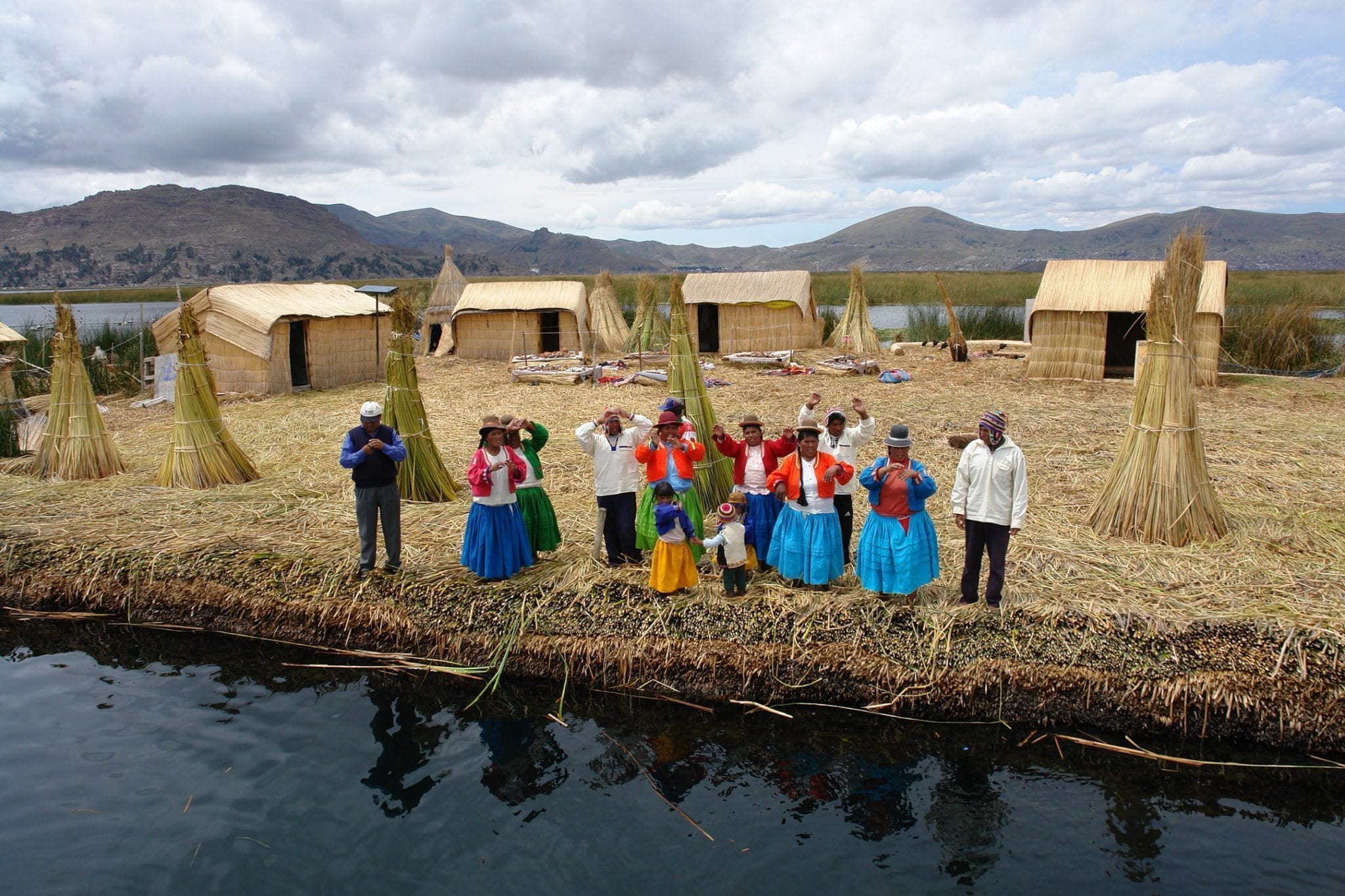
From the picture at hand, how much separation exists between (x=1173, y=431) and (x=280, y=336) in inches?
547

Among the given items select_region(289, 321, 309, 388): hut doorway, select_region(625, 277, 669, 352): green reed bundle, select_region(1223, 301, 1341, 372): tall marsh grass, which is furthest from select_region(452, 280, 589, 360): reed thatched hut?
select_region(1223, 301, 1341, 372): tall marsh grass

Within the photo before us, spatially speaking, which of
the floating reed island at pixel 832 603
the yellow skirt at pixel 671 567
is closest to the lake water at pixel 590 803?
the floating reed island at pixel 832 603

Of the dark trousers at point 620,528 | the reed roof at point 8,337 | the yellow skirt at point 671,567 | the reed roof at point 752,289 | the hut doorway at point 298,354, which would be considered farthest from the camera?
the reed roof at point 752,289

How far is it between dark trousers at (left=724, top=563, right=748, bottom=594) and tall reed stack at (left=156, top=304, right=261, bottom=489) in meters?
5.66

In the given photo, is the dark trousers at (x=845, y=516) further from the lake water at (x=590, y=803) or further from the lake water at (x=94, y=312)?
the lake water at (x=94, y=312)

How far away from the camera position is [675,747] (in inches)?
195

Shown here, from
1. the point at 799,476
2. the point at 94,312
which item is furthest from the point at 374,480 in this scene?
the point at 94,312

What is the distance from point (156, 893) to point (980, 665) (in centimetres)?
433

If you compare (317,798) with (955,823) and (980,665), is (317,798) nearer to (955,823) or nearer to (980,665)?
(955,823)

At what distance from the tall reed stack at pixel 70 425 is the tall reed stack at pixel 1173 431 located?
384 inches

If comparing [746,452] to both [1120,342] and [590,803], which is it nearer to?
[590,803]

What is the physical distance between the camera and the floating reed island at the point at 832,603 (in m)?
4.89

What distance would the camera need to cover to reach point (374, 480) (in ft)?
19.7

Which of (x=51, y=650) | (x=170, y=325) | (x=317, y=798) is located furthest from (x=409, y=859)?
(x=170, y=325)
